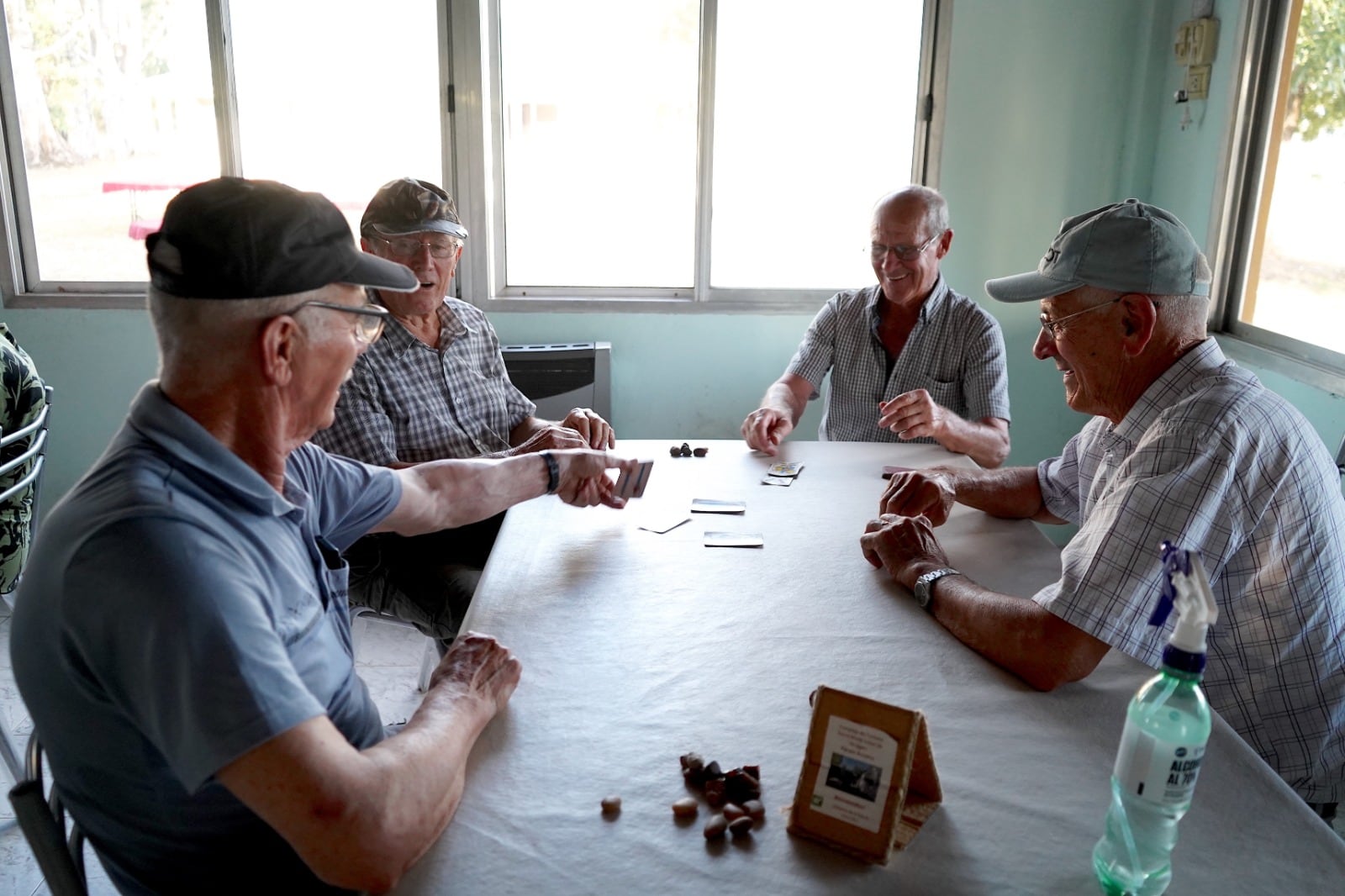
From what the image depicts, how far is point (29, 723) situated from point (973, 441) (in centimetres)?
228

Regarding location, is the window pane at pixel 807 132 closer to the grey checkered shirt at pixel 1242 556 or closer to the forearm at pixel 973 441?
the forearm at pixel 973 441

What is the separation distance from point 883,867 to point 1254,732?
2.69ft

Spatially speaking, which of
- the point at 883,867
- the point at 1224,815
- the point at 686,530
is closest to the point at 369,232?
the point at 686,530

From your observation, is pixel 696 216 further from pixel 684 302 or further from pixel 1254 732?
pixel 1254 732

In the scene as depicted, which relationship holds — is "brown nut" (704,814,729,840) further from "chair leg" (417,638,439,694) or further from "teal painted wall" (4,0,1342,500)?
"teal painted wall" (4,0,1342,500)

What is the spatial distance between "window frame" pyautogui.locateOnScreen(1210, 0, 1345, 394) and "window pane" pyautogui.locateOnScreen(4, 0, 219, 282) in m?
3.78

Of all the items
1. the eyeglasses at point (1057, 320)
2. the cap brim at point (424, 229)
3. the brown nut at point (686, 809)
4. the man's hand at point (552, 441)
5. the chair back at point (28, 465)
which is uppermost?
the cap brim at point (424, 229)

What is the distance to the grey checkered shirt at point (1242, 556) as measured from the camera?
4.48 ft

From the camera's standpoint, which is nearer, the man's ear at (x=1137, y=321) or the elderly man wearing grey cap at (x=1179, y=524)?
the elderly man wearing grey cap at (x=1179, y=524)

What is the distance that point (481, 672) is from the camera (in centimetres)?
131

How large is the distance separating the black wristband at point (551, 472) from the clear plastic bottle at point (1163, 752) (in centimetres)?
132

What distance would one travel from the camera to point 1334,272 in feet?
10.0

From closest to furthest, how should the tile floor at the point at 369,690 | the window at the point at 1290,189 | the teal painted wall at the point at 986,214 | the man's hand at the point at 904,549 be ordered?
the man's hand at the point at 904,549, the tile floor at the point at 369,690, the window at the point at 1290,189, the teal painted wall at the point at 986,214

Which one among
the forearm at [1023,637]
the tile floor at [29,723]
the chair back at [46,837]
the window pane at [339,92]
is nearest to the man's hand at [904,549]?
the forearm at [1023,637]
